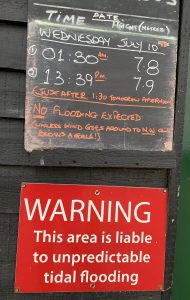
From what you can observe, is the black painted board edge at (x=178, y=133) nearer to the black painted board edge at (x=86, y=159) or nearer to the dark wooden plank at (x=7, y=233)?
the black painted board edge at (x=86, y=159)

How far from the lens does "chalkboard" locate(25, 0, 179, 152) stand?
250 cm

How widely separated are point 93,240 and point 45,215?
0.31 metres

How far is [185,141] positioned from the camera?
2889 mm

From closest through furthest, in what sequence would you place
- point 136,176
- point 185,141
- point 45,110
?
point 45,110 < point 136,176 < point 185,141

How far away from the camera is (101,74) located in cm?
258

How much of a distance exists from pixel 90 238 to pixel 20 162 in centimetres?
58

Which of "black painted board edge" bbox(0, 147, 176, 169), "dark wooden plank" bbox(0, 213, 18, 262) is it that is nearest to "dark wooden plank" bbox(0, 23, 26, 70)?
"black painted board edge" bbox(0, 147, 176, 169)

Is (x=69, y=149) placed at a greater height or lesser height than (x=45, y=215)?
greater

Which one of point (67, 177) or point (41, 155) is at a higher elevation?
point (41, 155)

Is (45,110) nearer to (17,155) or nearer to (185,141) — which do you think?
(17,155)

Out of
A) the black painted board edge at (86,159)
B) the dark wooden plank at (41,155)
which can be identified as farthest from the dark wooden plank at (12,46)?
the black painted board edge at (86,159)

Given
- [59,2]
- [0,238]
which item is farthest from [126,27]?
[0,238]

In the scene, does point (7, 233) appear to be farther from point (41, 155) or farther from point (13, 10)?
point (13, 10)

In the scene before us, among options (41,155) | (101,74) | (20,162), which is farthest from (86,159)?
(101,74)
